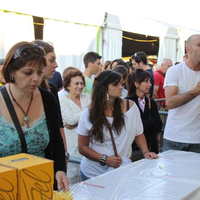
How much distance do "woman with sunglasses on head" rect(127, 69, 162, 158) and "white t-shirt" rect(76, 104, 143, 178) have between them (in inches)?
33.8

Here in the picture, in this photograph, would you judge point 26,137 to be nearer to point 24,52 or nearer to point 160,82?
point 24,52

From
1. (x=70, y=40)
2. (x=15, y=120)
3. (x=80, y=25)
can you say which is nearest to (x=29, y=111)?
(x=15, y=120)

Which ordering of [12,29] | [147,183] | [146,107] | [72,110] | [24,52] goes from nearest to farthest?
[24,52] < [147,183] < [72,110] < [146,107] < [12,29]

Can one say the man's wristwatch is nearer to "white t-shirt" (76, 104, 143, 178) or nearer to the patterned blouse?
"white t-shirt" (76, 104, 143, 178)

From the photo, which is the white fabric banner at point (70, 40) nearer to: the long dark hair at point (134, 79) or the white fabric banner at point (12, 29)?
the white fabric banner at point (12, 29)

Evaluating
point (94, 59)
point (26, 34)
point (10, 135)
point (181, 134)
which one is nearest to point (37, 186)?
point (10, 135)

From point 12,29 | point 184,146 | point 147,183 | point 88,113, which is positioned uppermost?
point 12,29

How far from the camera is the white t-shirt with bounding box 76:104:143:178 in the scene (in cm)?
261

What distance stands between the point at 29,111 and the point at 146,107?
6.96 ft

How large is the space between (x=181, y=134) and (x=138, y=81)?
104 centimetres

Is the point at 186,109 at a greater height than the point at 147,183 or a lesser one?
Result: greater

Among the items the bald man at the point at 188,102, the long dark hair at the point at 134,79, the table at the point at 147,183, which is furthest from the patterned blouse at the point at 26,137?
the long dark hair at the point at 134,79

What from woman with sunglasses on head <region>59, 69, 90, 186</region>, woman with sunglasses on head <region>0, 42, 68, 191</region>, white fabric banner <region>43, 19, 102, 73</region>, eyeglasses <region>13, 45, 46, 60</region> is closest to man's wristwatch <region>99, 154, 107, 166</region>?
woman with sunglasses on head <region>0, 42, 68, 191</region>

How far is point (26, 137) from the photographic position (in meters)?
1.67
